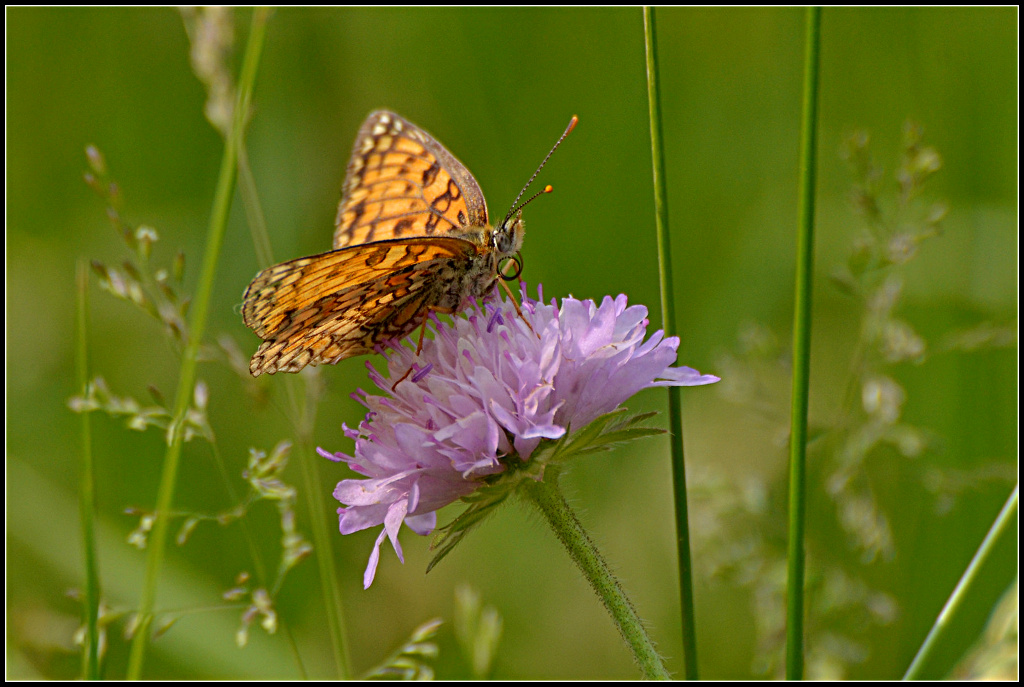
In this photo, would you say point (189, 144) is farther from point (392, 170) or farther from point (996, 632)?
point (996, 632)

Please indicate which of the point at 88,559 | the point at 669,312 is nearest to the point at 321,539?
the point at 88,559

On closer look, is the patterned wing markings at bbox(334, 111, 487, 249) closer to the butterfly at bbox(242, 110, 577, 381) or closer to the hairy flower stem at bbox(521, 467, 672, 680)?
the butterfly at bbox(242, 110, 577, 381)

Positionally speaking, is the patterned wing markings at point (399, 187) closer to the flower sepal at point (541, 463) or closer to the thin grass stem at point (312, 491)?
the thin grass stem at point (312, 491)

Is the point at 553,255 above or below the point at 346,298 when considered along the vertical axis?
below

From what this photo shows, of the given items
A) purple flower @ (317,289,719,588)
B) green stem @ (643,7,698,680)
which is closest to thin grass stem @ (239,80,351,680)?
purple flower @ (317,289,719,588)

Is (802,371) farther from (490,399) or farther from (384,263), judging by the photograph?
(384,263)
